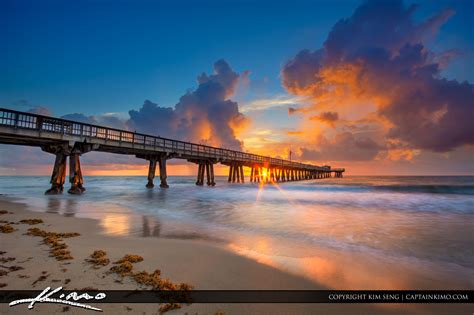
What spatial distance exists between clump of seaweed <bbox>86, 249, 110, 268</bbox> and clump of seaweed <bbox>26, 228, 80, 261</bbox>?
1.31ft

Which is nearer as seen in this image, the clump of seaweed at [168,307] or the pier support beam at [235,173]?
the clump of seaweed at [168,307]

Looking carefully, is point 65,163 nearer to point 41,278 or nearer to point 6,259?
point 6,259

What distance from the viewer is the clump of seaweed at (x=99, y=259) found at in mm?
4034

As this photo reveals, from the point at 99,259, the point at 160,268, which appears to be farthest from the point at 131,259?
the point at 160,268

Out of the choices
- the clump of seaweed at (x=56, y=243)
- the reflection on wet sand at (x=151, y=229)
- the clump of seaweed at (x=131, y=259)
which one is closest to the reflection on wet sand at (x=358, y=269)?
the clump of seaweed at (x=131, y=259)

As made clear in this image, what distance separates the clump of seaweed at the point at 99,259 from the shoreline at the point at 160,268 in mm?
90

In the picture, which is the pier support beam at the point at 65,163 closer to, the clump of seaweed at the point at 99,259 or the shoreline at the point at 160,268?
the shoreline at the point at 160,268

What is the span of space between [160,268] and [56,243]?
2.86 meters

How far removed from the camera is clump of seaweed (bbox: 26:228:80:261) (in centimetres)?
434

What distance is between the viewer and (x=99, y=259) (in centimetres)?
418

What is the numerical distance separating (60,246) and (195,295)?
3.69 meters
